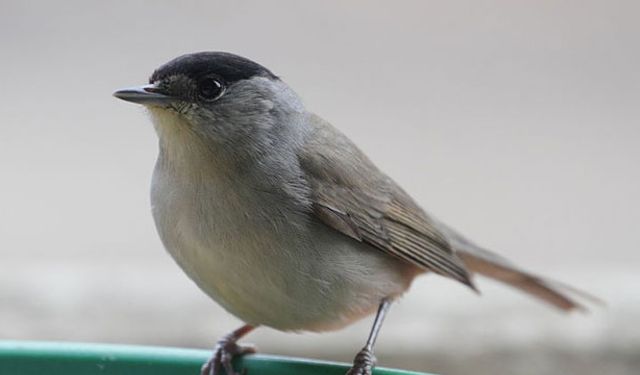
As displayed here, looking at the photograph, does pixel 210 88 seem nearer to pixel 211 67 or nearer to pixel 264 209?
pixel 211 67

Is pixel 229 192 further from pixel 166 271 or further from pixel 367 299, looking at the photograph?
pixel 166 271

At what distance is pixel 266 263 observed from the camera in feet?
13.7

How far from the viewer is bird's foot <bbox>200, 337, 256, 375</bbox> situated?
4.33 metres

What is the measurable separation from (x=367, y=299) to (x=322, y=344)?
4.52 feet

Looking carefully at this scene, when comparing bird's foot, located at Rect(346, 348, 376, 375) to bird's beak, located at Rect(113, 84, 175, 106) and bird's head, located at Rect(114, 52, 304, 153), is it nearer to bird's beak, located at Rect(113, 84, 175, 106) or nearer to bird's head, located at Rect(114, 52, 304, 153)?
bird's head, located at Rect(114, 52, 304, 153)

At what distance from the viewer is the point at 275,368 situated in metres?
4.11

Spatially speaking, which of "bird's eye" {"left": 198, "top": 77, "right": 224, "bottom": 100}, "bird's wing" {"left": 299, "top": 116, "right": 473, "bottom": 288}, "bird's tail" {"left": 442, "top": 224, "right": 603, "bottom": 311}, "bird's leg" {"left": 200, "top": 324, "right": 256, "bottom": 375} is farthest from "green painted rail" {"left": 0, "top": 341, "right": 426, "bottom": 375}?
"bird's tail" {"left": 442, "top": 224, "right": 603, "bottom": 311}

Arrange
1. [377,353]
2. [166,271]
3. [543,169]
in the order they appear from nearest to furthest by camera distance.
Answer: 1. [377,353]
2. [166,271]
3. [543,169]

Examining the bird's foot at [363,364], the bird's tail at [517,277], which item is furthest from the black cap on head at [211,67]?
the bird's tail at [517,277]

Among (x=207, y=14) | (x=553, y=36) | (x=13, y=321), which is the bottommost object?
(x=13, y=321)

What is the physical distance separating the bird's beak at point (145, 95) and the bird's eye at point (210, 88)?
12 cm

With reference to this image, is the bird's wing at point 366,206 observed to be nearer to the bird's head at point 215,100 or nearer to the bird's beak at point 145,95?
the bird's head at point 215,100

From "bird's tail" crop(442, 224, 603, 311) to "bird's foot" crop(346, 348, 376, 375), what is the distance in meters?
0.98

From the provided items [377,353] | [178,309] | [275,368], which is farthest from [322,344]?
[275,368]
